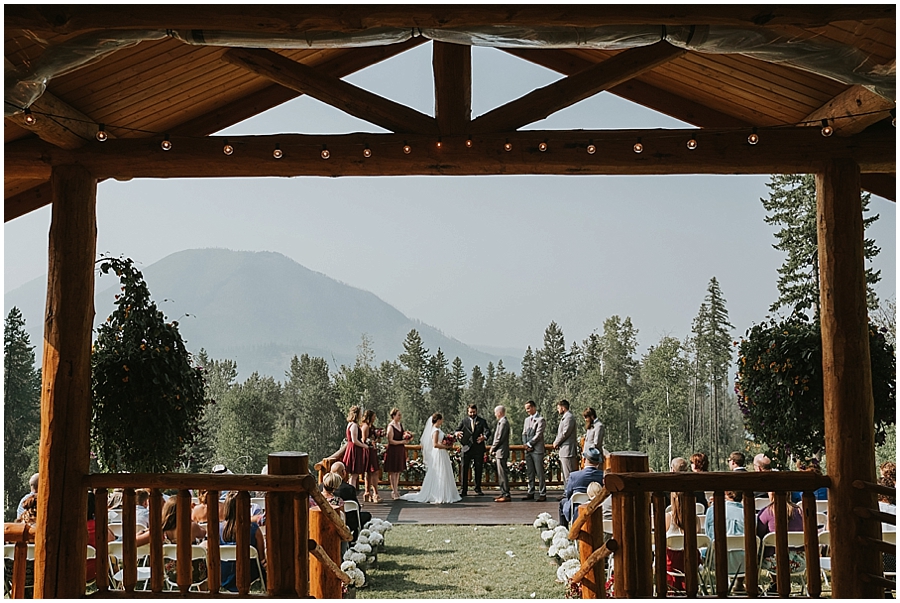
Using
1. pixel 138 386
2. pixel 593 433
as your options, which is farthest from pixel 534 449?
pixel 138 386

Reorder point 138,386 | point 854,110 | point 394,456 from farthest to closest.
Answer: point 394,456 < point 138,386 < point 854,110

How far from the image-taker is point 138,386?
517 cm

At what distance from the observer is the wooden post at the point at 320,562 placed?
5125 millimetres

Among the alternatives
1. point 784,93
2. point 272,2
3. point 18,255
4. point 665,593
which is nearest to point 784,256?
point 784,93

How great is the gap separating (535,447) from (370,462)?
2.16 metres

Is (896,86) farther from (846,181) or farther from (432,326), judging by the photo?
(432,326)

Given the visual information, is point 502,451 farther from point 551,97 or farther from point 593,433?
point 551,97

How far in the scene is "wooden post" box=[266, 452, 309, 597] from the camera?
14.2 feet

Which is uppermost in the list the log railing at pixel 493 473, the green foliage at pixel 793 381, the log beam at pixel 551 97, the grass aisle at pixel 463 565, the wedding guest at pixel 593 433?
the log beam at pixel 551 97

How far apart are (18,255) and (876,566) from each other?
16082 mm

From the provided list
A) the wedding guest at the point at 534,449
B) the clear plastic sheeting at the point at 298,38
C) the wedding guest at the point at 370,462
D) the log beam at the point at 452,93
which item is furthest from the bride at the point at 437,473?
the clear plastic sheeting at the point at 298,38

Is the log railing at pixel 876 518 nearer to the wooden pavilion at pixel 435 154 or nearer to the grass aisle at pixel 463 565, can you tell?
the wooden pavilion at pixel 435 154

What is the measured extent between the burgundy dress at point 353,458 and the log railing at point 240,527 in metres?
5.54

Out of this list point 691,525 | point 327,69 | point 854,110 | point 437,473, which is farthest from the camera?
point 437,473
